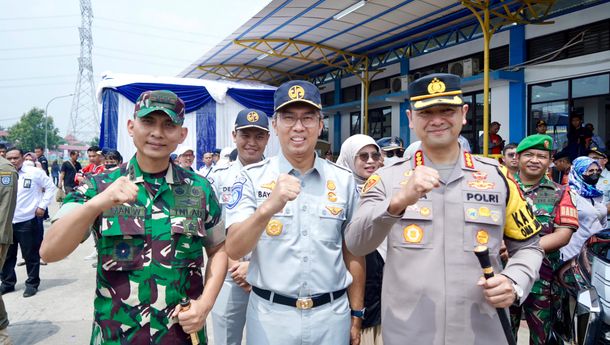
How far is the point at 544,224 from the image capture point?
3.07 m

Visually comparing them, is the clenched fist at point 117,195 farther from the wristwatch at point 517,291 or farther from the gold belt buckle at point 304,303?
the wristwatch at point 517,291

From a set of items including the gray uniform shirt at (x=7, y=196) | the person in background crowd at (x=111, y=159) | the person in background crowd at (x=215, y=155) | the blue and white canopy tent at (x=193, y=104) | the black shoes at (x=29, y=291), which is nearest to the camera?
the gray uniform shirt at (x=7, y=196)

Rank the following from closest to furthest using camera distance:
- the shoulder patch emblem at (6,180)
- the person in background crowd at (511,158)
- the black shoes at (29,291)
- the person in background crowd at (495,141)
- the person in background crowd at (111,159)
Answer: the shoulder patch emblem at (6,180) → the person in background crowd at (511,158) → the black shoes at (29,291) → the person in background crowd at (111,159) → the person in background crowd at (495,141)

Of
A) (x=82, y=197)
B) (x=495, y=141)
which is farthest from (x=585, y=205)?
(x=495, y=141)

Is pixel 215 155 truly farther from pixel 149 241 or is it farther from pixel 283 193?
pixel 283 193

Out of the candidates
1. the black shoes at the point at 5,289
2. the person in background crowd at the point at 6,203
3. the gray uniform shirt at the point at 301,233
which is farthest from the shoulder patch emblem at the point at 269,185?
the black shoes at the point at 5,289

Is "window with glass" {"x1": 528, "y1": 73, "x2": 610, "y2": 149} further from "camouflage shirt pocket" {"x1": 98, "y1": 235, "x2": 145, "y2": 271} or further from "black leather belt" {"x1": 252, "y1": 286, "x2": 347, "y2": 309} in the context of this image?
"camouflage shirt pocket" {"x1": 98, "y1": 235, "x2": 145, "y2": 271}

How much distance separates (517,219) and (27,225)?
5957 millimetres

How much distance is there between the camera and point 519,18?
32.2 feet

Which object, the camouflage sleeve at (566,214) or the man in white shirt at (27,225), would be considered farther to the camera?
the man in white shirt at (27,225)

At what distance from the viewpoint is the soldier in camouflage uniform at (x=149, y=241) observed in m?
1.67

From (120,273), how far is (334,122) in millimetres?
17507

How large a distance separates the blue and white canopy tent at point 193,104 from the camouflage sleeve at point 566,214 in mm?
7954

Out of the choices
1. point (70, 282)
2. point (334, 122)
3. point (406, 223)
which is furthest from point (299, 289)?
point (334, 122)
